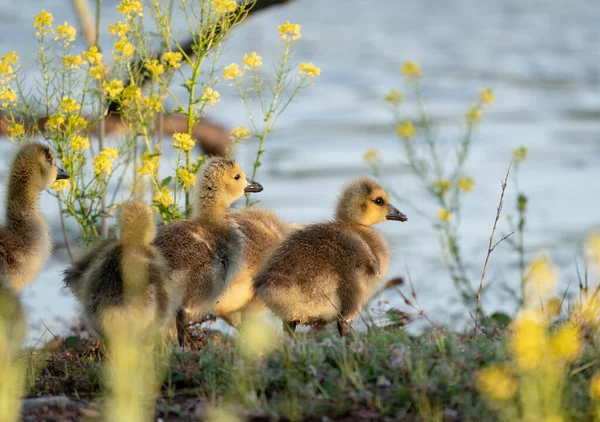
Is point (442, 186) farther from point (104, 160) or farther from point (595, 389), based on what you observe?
point (595, 389)

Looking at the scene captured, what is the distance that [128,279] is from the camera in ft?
21.0

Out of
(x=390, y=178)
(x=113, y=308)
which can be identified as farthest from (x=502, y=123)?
(x=113, y=308)

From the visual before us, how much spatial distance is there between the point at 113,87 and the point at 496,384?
14.4 feet

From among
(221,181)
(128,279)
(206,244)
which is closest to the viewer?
(128,279)

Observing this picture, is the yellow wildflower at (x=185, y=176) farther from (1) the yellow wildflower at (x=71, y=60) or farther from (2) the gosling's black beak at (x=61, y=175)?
(1) the yellow wildflower at (x=71, y=60)

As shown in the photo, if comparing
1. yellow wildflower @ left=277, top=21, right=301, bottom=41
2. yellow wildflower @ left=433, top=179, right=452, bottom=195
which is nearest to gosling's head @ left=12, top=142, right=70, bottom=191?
yellow wildflower @ left=277, top=21, right=301, bottom=41

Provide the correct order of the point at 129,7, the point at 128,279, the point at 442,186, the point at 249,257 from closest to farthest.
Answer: the point at 128,279 < the point at 249,257 < the point at 129,7 < the point at 442,186

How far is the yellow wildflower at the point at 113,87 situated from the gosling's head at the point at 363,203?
1767mm

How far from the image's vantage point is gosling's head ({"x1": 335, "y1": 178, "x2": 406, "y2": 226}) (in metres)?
8.18

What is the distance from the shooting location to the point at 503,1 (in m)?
28.4

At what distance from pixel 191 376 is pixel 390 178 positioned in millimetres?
9801

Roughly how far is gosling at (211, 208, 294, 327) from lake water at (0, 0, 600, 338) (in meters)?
2.32

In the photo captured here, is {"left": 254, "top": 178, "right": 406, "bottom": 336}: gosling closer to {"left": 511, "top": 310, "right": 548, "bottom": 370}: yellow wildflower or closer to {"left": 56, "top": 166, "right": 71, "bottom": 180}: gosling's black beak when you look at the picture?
{"left": 56, "top": 166, "right": 71, "bottom": 180}: gosling's black beak

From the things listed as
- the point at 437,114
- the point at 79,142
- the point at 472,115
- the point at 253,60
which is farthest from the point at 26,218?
the point at 437,114
